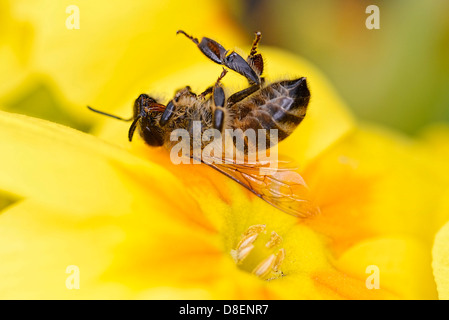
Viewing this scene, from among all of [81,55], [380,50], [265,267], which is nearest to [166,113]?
[265,267]

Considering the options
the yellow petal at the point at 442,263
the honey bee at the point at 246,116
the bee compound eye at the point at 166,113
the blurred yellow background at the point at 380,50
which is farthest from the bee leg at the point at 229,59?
the blurred yellow background at the point at 380,50

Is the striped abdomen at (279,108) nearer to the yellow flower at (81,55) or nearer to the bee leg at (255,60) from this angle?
the bee leg at (255,60)

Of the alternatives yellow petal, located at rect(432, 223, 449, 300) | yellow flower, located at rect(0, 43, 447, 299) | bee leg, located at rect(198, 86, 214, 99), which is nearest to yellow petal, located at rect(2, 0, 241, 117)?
yellow flower, located at rect(0, 43, 447, 299)

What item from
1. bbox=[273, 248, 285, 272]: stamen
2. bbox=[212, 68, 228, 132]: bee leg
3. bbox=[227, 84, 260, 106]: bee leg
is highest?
bbox=[227, 84, 260, 106]: bee leg

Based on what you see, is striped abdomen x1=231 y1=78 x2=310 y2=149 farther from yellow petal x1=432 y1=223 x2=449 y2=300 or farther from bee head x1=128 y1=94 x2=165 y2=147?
yellow petal x1=432 y1=223 x2=449 y2=300

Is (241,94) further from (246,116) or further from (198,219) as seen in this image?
(198,219)

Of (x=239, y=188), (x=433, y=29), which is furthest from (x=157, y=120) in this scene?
(x=433, y=29)
